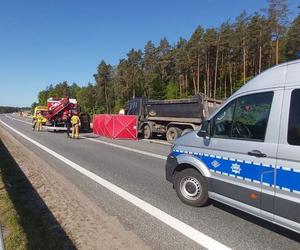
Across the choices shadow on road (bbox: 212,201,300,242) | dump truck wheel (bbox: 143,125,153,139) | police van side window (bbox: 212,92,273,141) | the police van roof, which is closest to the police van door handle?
police van side window (bbox: 212,92,273,141)

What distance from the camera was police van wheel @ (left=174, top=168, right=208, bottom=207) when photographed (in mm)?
6430

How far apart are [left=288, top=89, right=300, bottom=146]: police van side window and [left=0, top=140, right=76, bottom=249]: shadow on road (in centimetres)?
291

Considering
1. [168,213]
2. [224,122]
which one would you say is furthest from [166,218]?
[224,122]

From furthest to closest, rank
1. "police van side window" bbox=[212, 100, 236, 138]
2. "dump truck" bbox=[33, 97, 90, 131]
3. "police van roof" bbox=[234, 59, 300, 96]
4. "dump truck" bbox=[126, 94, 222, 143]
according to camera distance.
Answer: "dump truck" bbox=[33, 97, 90, 131], "dump truck" bbox=[126, 94, 222, 143], "police van side window" bbox=[212, 100, 236, 138], "police van roof" bbox=[234, 59, 300, 96]

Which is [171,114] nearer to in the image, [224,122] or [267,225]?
[224,122]

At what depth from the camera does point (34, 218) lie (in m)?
6.06

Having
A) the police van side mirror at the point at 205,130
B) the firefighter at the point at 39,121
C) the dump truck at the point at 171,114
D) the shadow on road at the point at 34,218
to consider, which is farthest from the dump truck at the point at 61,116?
the police van side mirror at the point at 205,130

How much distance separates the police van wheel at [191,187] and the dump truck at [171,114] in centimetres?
1139

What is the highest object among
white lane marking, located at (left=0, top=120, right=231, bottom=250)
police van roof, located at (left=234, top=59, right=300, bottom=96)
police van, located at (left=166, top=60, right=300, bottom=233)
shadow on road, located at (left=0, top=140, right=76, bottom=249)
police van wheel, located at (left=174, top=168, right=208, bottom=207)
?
police van roof, located at (left=234, top=59, right=300, bottom=96)

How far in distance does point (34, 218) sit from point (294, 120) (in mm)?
3951

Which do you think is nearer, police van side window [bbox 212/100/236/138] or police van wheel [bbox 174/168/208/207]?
police van side window [bbox 212/100/236/138]

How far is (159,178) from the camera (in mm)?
9203

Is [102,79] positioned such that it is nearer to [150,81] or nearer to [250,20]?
[150,81]

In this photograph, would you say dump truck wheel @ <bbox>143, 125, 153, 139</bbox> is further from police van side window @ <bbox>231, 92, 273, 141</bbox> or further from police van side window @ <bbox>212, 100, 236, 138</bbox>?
police van side window @ <bbox>231, 92, 273, 141</bbox>
